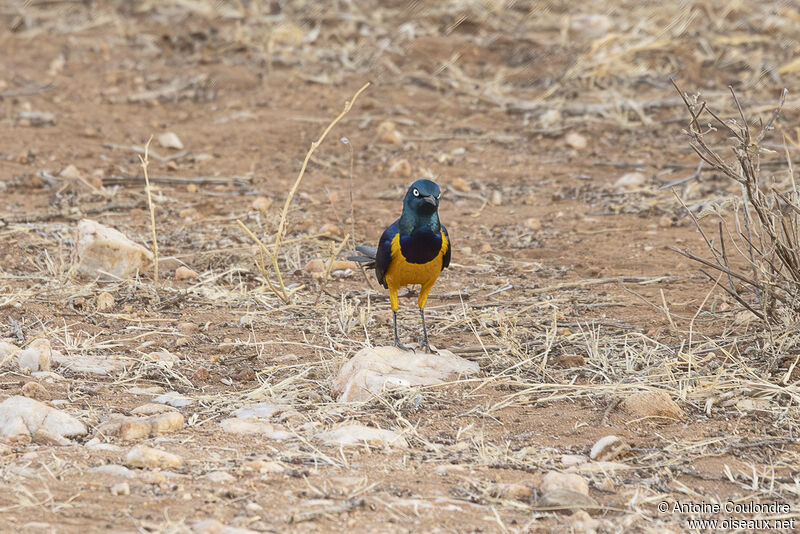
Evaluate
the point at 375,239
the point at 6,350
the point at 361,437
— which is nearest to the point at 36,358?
the point at 6,350

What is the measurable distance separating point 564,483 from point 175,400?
1.75 meters

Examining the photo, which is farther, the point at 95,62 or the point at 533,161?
the point at 95,62

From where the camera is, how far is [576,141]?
8812mm

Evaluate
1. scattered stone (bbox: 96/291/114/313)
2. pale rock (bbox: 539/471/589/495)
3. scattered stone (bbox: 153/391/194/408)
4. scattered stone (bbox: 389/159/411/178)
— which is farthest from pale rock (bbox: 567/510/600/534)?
scattered stone (bbox: 389/159/411/178)

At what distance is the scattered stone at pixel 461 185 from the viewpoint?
8.03 meters

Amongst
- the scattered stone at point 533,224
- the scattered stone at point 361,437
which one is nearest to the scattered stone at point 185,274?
the scattered stone at point 533,224

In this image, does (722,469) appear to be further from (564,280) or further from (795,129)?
(795,129)

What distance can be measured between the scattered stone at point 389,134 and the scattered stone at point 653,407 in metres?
5.44

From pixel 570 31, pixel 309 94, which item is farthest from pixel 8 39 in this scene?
pixel 570 31

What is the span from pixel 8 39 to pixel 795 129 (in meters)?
8.97

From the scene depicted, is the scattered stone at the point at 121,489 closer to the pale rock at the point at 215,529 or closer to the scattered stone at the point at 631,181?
the pale rock at the point at 215,529

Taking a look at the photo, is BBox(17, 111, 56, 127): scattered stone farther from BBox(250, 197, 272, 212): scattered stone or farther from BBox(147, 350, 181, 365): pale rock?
BBox(147, 350, 181, 365): pale rock

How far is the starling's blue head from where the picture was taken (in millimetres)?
4531

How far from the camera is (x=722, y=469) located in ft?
11.1
